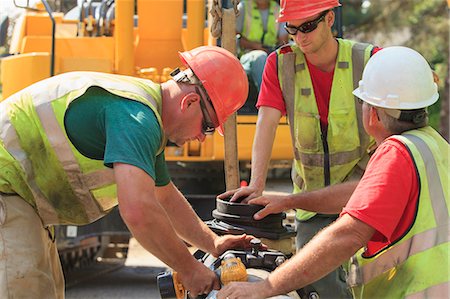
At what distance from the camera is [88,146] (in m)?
3.38

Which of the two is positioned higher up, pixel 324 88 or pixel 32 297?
pixel 324 88

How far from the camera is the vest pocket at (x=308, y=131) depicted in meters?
4.46

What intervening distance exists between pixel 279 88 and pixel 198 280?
150 cm

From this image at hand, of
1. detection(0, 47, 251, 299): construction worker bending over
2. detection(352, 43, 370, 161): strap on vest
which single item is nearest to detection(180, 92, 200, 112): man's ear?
detection(0, 47, 251, 299): construction worker bending over

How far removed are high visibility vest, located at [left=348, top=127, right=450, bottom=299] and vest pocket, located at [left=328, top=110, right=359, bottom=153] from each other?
4.60 feet

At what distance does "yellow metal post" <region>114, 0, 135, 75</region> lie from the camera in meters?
7.91

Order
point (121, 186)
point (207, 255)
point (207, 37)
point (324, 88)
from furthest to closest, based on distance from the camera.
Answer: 1. point (207, 37)
2. point (324, 88)
3. point (207, 255)
4. point (121, 186)

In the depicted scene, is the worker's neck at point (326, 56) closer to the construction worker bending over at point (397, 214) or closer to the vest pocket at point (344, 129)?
the vest pocket at point (344, 129)

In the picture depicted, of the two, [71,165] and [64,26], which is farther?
[64,26]

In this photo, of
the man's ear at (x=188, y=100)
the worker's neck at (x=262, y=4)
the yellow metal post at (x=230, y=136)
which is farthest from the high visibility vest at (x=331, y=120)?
the worker's neck at (x=262, y=4)

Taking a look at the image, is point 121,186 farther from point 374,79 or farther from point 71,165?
point 374,79

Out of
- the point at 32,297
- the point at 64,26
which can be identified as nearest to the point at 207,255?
the point at 32,297

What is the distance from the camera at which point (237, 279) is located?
10.9ft

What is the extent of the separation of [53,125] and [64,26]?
540 cm
